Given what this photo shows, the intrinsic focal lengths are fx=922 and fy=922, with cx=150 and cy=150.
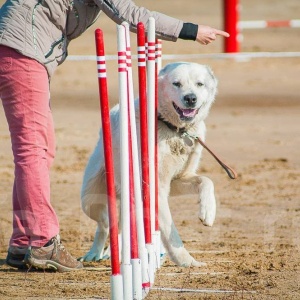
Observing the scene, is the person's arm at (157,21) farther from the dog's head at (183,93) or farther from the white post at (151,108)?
the dog's head at (183,93)

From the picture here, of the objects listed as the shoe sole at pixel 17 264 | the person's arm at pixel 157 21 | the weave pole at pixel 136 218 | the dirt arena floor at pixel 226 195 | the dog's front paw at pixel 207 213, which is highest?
the person's arm at pixel 157 21

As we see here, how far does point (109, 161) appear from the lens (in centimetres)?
466

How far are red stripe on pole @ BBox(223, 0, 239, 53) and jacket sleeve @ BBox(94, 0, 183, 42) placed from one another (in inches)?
541

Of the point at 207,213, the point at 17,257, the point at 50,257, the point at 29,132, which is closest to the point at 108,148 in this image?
the point at 29,132

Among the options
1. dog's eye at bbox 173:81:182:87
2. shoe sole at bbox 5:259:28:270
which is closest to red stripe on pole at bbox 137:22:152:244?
shoe sole at bbox 5:259:28:270

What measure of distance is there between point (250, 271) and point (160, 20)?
1.72 metres

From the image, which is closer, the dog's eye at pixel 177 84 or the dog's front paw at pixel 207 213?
the dog's front paw at pixel 207 213

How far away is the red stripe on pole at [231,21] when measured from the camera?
19469 millimetres

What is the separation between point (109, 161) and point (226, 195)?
436 centimetres

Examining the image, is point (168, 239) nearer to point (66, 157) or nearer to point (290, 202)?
point (290, 202)

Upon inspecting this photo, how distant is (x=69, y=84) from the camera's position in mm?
16625

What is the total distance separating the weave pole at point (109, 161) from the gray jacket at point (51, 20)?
105cm

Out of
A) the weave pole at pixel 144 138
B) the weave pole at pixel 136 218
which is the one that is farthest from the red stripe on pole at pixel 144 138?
the weave pole at pixel 136 218

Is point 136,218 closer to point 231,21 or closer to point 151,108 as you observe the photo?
point 151,108
